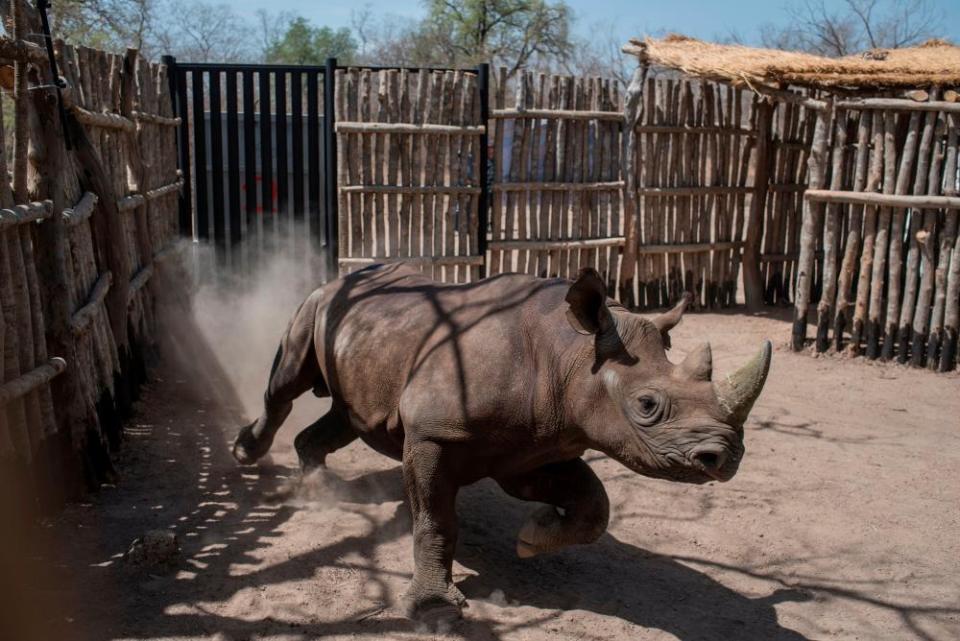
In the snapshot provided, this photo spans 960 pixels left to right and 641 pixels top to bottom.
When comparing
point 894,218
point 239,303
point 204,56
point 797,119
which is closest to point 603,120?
point 797,119

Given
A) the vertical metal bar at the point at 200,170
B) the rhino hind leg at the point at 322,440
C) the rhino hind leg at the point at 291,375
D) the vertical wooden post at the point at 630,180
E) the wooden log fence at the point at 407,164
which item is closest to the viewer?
the rhino hind leg at the point at 291,375

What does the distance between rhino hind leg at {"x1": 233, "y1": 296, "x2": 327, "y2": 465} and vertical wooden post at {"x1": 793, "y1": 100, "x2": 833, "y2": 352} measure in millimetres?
5986

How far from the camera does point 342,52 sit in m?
43.8

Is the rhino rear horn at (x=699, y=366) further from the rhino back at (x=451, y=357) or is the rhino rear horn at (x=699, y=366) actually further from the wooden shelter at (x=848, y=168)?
the wooden shelter at (x=848, y=168)

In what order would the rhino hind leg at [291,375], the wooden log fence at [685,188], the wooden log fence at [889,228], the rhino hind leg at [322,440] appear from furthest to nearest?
the wooden log fence at [685,188] < the wooden log fence at [889,228] < the rhino hind leg at [322,440] < the rhino hind leg at [291,375]

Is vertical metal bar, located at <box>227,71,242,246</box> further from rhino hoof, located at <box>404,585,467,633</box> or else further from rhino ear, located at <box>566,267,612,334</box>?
rhino ear, located at <box>566,267,612,334</box>

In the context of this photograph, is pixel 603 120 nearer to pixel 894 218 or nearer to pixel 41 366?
pixel 894 218

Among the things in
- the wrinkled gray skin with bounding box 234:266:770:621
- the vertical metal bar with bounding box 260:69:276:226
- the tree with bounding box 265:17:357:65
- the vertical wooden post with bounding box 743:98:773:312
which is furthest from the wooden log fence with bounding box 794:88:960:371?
the tree with bounding box 265:17:357:65

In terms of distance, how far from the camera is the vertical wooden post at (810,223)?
9734mm

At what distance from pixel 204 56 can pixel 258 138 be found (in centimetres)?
3171

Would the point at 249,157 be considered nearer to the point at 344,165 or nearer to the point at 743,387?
the point at 344,165

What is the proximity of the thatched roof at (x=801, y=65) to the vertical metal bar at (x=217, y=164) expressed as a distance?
4869 millimetres

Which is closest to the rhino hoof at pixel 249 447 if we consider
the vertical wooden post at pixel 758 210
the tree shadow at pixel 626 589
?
the tree shadow at pixel 626 589

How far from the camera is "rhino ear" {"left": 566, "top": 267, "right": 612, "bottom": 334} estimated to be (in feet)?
12.7
